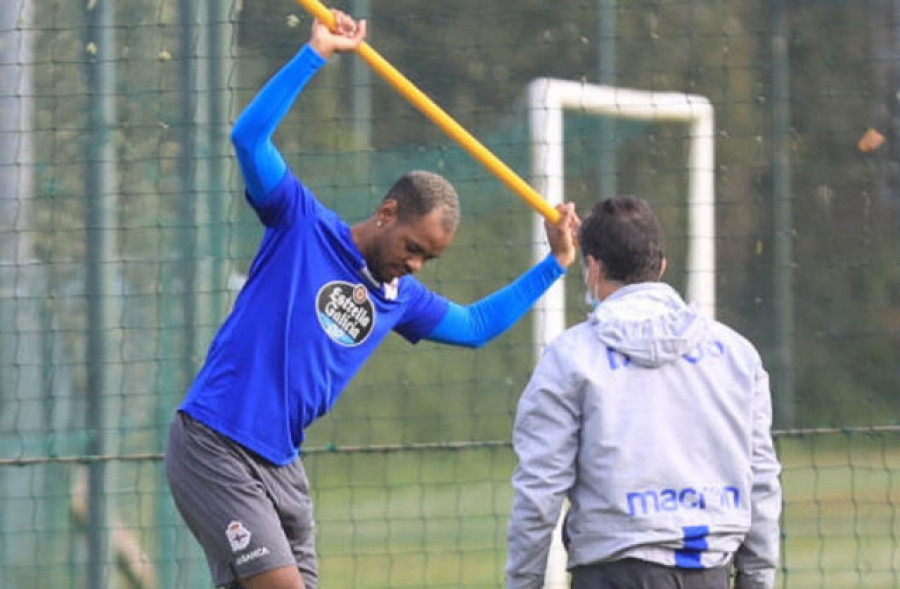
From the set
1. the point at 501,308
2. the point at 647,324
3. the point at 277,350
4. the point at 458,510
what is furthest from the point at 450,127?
the point at 458,510

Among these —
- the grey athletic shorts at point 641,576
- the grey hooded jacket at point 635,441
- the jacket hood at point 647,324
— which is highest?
the jacket hood at point 647,324

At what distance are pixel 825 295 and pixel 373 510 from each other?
199cm

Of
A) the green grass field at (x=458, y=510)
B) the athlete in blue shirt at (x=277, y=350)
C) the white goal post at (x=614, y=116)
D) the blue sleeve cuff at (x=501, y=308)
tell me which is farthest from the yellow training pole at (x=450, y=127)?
the green grass field at (x=458, y=510)

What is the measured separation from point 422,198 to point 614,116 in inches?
96.9

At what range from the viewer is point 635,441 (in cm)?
423

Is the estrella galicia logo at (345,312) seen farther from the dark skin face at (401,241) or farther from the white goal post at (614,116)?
the white goal post at (614,116)

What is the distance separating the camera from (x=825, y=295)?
7.41 m

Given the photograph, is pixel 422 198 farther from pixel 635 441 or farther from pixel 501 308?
pixel 635 441

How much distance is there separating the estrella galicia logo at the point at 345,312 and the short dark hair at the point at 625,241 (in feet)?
3.17

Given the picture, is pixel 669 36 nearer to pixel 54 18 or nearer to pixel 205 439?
pixel 54 18

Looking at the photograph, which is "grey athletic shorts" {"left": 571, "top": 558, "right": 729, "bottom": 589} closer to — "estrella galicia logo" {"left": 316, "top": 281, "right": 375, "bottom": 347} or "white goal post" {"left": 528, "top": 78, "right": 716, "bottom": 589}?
"estrella galicia logo" {"left": 316, "top": 281, "right": 375, "bottom": 347}

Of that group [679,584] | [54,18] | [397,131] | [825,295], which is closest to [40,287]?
[54,18]

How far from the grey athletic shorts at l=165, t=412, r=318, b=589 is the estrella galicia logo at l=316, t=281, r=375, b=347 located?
1.33 feet

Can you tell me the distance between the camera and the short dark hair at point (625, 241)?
4352mm
